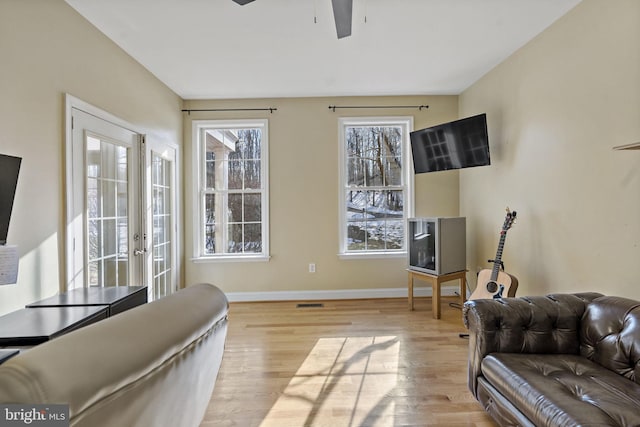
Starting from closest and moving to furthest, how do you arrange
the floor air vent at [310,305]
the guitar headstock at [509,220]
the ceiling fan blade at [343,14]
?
the ceiling fan blade at [343,14]
the guitar headstock at [509,220]
the floor air vent at [310,305]

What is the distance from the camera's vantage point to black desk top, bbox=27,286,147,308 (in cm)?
187

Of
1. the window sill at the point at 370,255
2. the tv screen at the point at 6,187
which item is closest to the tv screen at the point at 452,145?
the window sill at the point at 370,255

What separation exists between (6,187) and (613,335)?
10.6 ft

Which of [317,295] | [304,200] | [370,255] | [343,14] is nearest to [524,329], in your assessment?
[343,14]

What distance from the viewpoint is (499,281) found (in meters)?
2.97

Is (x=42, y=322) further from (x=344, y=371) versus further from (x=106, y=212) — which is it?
(x=344, y=371)

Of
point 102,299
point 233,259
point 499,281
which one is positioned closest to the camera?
point 102,299

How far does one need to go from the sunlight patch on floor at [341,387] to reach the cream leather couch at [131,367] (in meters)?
1.49

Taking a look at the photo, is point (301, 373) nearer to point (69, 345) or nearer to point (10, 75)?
point (69, 345)

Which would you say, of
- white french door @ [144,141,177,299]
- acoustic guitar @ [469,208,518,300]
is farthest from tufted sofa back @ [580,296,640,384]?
white french door @ [144,141,177,299]

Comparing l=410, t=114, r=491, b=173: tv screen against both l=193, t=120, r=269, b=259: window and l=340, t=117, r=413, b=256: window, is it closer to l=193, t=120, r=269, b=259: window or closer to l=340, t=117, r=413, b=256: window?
l=340, t=117, r=413, b=256: window

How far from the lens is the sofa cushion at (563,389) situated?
1.27 metres

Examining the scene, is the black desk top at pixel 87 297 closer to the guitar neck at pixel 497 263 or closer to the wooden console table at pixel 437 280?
the wooden console table at pixel 437 280

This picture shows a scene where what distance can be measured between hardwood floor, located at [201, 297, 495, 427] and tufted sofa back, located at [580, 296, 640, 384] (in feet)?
2.31
